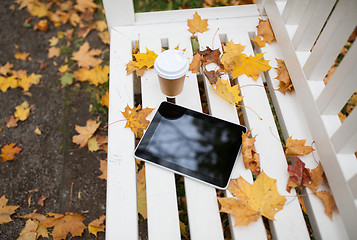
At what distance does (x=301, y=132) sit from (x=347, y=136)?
8.7 inches

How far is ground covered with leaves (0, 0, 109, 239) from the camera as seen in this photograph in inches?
58.4

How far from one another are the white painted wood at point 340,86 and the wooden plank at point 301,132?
0.12 metres

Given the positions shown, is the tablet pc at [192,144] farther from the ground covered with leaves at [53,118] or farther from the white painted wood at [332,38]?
the ground covered with leaves at [53,118]

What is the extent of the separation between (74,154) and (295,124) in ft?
4.07

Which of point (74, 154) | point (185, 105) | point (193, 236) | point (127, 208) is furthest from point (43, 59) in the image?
point (193, 236)

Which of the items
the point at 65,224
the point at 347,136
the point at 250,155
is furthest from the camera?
the point at 65,224

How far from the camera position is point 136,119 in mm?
1144

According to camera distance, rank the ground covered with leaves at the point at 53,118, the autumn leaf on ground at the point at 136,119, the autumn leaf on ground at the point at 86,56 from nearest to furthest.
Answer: the autumn leaf on ground at the point at 136,119
the ground covered with leaves at the point at 53,118
the autumn leaf on ground at the point at 86,56

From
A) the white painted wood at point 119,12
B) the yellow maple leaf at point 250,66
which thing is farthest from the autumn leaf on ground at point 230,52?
the white painted wood at point 119,12

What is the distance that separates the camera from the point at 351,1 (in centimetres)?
88

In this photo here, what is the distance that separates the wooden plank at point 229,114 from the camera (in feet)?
3.15

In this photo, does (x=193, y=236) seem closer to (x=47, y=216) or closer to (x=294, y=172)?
(x=294, y=172)

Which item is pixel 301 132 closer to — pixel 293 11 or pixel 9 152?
pixel 293 11

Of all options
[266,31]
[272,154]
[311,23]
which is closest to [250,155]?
[272,154]
